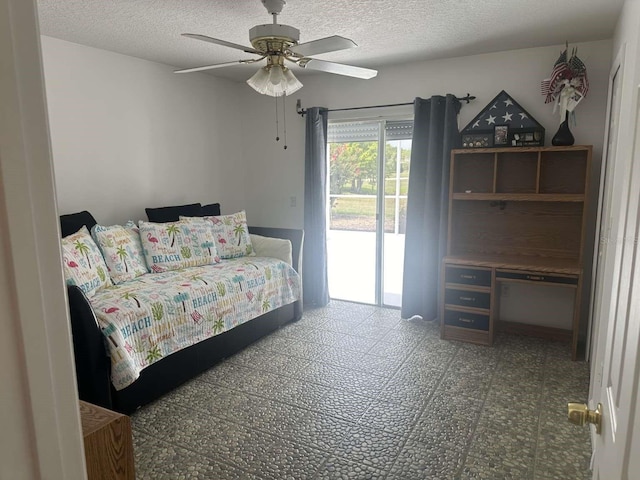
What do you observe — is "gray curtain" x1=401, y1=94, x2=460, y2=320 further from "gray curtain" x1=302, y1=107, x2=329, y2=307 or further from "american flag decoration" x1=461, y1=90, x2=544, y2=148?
"gray curtain" x1=302, y1=107, x2=329, y2=307

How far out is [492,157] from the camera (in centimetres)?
373

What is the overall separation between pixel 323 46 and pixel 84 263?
6.69ft

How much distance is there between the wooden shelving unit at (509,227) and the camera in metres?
3.31

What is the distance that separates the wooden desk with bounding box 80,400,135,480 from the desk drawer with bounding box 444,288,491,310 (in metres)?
2.76

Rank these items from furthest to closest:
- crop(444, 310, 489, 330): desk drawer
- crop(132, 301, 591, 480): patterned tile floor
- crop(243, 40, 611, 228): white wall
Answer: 1. crop(444, 310, 489, 330): desk drawer
2. crop(243, 40, 611, 228): white wall
3. crop(132, 301, 591, 480): patterned tile floor

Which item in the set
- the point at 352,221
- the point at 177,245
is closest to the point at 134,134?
the point at 177,245

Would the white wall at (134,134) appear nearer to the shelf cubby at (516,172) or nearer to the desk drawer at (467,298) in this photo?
the desk drawer at (467,298)

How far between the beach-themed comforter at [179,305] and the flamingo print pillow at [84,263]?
0.08 metres

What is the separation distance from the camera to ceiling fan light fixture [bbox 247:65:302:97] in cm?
247

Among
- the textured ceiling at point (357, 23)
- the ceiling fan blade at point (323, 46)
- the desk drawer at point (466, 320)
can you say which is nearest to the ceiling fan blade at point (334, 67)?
the ceiling fan blade at point (323, 46)

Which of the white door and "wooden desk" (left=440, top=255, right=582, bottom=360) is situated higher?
the white door

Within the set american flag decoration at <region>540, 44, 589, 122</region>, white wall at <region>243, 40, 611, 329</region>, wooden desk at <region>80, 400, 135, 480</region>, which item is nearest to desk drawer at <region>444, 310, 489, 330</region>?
white wall at <region>243, 40, 611, 329</region>

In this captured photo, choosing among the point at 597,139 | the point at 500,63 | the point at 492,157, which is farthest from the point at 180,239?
the point at 597,139

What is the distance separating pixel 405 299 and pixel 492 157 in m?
1.53
